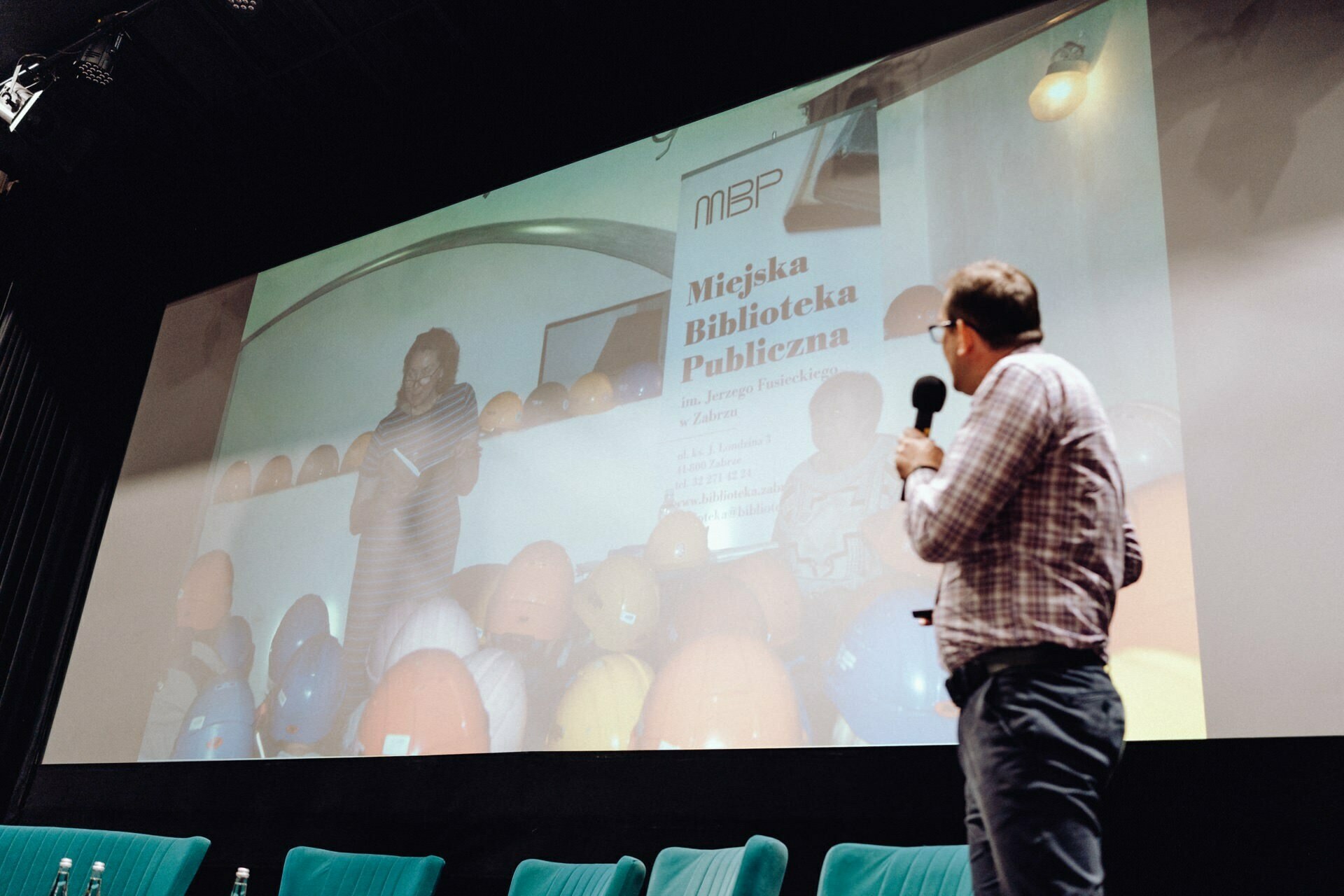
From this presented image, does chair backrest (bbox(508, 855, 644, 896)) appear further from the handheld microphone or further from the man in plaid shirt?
the handheld microphone

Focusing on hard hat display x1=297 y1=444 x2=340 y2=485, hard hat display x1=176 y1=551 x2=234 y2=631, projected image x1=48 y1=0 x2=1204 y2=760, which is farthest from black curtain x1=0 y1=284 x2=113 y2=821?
hard hat display x1=297 y1=444 x2=340 y2=485

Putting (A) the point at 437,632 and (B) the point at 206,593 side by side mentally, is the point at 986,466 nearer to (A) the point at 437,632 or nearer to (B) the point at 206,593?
(A) the point at 437,632

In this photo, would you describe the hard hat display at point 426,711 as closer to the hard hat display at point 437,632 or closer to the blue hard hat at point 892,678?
the hard hat display at point 437,632

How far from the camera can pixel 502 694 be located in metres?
3.35

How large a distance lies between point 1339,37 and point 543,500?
2498mm

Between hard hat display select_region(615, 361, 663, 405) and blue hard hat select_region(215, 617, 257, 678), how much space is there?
1738 mm

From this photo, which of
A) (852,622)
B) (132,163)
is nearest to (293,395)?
(132,163)

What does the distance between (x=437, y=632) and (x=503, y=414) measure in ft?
2.54

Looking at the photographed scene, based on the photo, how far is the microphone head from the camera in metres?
1.70

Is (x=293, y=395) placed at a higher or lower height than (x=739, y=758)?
higher

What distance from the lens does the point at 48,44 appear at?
4.87 meters

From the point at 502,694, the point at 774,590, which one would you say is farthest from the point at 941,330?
the point at 502,694

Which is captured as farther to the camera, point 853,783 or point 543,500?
point 543,500

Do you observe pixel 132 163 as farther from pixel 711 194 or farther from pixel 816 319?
pixel 816 319
